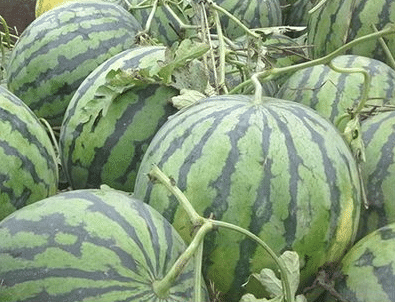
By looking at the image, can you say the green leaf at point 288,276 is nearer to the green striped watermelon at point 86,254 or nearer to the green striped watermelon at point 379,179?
the green striped watermelon at point 86,254

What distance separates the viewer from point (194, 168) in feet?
5.40

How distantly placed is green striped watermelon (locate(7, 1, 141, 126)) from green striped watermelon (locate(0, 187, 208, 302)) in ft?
3.48

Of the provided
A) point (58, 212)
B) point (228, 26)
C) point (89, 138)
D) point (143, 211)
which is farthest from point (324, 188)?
point (228, 26)

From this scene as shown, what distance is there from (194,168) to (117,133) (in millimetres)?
484

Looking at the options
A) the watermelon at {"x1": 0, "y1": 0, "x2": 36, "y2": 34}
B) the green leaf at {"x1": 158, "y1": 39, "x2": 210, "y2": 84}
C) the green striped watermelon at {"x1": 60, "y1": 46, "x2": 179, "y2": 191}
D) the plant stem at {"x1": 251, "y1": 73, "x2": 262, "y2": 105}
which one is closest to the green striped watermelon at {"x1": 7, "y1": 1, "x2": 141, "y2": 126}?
the green striped watermelon at {"x1": 60, "y1": 46, "x2": 179, "y2": 191}

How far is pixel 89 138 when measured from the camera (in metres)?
2.11

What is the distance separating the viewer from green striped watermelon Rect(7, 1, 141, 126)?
98.2 inches

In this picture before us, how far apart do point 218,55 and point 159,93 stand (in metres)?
0.22

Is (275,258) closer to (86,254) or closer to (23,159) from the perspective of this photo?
(86,254)

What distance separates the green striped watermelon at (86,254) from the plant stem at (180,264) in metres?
0.01

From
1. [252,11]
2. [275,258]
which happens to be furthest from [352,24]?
[275,258]

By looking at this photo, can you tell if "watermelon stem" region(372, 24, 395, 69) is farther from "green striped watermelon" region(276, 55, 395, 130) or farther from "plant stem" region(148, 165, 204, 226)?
"plant stem" region(148, 165, 204, 226)

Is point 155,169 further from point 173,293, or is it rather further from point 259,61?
point 259,61

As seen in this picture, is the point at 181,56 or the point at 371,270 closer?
the point at 371,270
